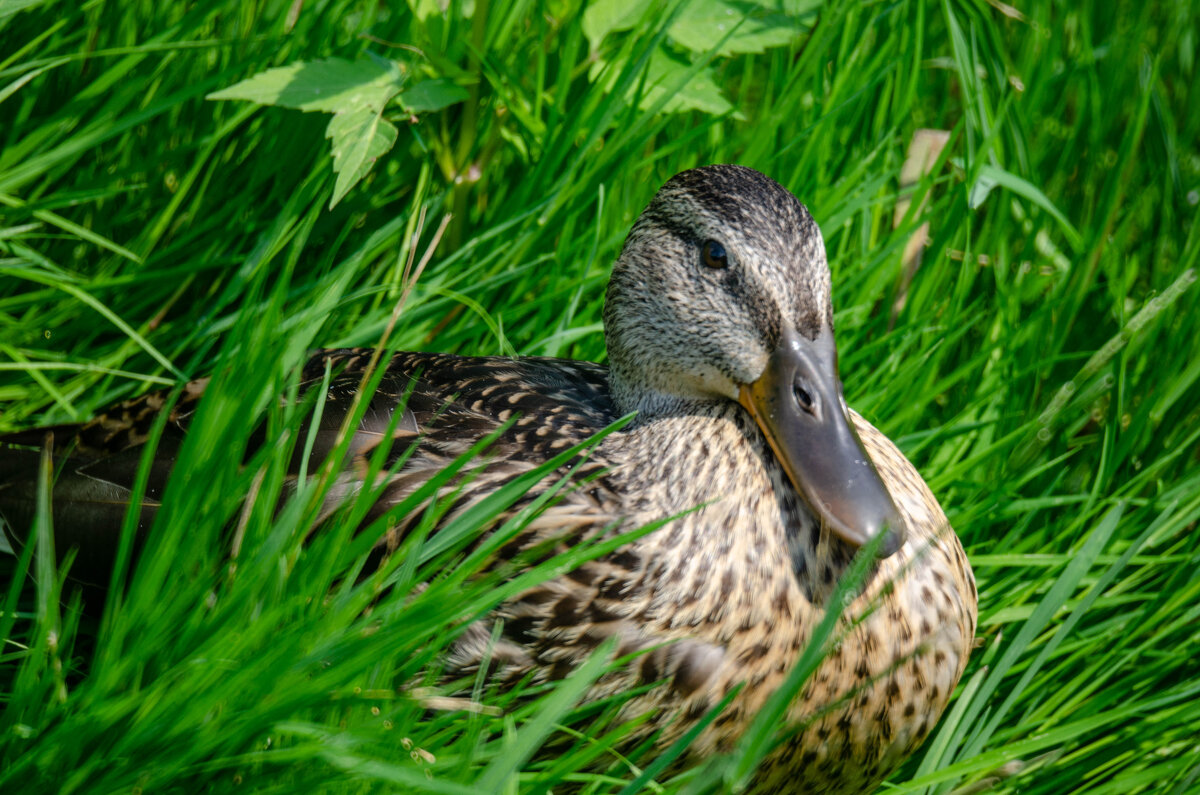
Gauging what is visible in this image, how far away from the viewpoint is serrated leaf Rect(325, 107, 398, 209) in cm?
216

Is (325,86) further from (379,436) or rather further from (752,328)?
(752,328)

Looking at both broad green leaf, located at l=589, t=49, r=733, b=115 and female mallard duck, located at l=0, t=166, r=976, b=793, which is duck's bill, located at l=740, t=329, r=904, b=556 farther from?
broad green leaf, located at l=589, t=49, r=733, b=115

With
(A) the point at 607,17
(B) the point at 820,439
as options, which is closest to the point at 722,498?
(B) the point at 820,439

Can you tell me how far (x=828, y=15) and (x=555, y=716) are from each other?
6.32 ft

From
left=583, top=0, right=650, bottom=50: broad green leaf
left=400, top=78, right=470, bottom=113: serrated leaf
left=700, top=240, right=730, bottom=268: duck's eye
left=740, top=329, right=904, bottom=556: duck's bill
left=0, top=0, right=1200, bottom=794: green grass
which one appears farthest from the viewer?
left=583, top=0, right=650, bottom=50: broad green leaf

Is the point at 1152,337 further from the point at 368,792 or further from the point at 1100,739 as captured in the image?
the point at 368,792

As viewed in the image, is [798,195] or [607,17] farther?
[798,195]

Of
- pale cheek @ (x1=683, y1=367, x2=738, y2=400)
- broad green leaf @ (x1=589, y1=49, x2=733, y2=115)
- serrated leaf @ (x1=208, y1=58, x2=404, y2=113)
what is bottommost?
pale cheek @ (x1=683, y1=367, x2=738, y2=400)

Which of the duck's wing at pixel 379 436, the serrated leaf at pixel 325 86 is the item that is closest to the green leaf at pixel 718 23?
the serrated leaf at pixel 325 86

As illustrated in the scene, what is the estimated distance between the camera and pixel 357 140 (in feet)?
7.25

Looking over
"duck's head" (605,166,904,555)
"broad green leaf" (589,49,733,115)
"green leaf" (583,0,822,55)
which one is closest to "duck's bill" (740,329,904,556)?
"duck's head" (605,166,904,555)

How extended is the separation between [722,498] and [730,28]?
1125 mm

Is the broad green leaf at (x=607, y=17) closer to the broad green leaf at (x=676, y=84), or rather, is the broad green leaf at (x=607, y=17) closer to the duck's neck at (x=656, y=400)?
the broad green leaf at (x=676, y=84)

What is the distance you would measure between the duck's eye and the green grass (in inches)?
21.3
